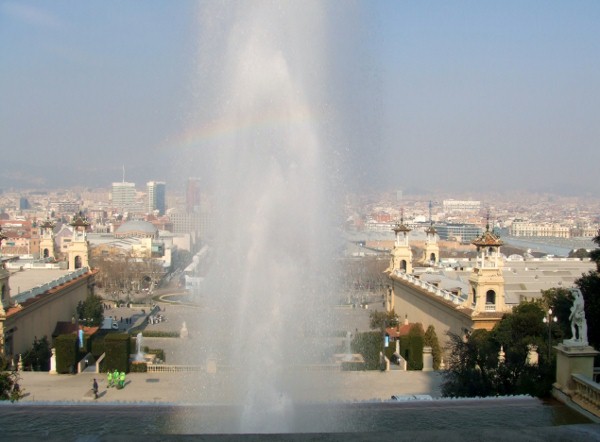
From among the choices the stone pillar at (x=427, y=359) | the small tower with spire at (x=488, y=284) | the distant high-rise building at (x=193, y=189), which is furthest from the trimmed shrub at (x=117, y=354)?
the small tower with spire at (x=488, y=284)

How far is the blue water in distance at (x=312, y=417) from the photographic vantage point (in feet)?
32.7

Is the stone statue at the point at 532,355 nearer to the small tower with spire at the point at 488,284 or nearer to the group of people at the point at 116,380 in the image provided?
the small tower with spire at the point at 488,284

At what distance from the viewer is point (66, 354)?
2516 centimetres

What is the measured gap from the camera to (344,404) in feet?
38.2

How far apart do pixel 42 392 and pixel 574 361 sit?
1776 centimetres

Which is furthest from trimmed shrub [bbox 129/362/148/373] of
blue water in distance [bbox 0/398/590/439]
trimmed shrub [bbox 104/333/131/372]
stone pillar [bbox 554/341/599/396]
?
stone pillar [bbox 554/341/599/396]

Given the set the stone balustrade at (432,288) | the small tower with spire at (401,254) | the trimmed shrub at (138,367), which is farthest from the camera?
the small tower with spire at (401,254)

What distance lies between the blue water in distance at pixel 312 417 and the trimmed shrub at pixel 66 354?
1465 cm

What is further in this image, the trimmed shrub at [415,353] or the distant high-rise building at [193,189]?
the trimmed shrub at [415,353]

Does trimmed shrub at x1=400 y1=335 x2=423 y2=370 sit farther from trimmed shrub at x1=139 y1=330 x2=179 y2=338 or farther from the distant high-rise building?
trimmed shrub at x1=139 y1=330 x2=179 y2=338

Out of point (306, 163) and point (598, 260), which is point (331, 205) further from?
point (598, 260)

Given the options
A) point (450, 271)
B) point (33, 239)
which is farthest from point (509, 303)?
point (33, 239)

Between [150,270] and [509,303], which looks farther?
[150,270]

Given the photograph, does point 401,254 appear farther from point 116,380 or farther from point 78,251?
point 116,380
